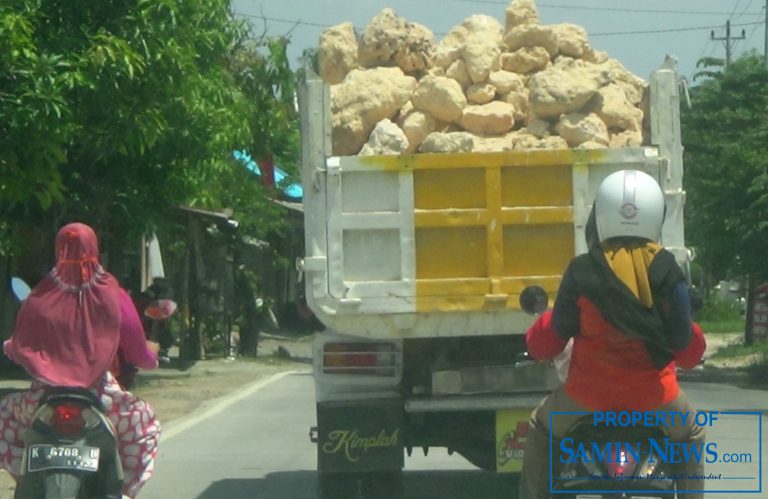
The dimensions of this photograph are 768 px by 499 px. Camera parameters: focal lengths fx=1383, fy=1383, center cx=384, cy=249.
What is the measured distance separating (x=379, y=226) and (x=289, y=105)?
14.8 metres

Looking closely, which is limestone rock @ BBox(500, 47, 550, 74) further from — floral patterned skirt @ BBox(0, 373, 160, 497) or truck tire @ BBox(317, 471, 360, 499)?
floral patterned skirt @ BBox(0, 373, 160, 497)

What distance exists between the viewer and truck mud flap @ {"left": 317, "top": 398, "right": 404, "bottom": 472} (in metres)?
7.87

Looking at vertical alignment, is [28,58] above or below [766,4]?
below

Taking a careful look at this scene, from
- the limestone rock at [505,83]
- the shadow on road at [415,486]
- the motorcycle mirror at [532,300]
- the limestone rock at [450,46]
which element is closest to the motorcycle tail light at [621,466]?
the motorcycle mirror at [532,300]

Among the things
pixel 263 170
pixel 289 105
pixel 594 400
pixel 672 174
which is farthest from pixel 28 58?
pixel 263 170

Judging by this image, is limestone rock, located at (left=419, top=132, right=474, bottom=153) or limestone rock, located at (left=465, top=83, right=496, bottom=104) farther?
limestone rock, located at (left=465, top=83, right=496, bottom=104)

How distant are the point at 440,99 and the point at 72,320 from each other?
3.25 metres

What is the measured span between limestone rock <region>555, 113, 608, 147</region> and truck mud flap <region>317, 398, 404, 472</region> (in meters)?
1.84

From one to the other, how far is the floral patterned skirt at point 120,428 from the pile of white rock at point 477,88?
2.53m

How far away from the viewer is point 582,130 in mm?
8141

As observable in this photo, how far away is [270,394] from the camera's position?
18.7 metres

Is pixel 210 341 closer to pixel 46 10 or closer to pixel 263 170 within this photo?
pixel 263 170

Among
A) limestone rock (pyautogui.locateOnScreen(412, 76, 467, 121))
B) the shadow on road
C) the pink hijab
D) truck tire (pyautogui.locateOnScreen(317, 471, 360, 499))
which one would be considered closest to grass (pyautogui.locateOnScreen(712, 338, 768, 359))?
the shadow on road

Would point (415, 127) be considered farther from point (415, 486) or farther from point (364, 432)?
point (415, 486)
